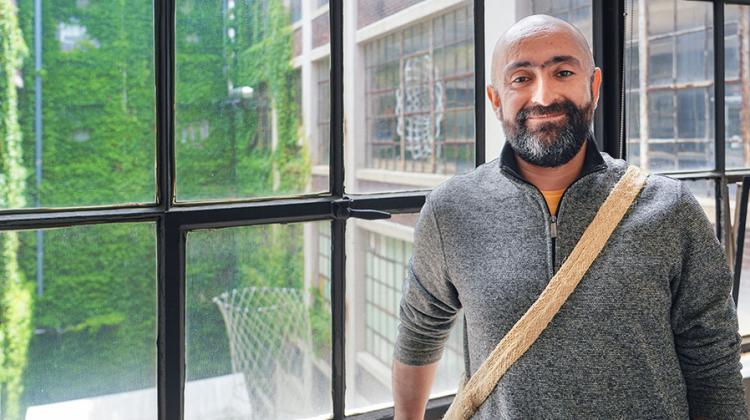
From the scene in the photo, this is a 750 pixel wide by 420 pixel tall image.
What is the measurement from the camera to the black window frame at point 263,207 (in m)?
1.14

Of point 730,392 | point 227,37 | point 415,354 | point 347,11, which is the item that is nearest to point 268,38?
point 227,37

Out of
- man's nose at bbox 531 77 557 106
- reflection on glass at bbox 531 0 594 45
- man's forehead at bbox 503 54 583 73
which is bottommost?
man's nose at bbox 531 77 557 106

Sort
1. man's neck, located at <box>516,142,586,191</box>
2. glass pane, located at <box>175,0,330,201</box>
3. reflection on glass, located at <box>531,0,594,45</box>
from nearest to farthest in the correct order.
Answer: man's neck, located at <box>516,142,586,191</box>, glass pane, located at <box>175,0,330,201</box>, reflection on glass, located at <box>531,0,594,45</box>

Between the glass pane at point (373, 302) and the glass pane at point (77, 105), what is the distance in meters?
0.45

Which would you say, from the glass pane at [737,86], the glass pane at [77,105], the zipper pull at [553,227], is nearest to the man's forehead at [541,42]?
the zipper pull at [553,227]

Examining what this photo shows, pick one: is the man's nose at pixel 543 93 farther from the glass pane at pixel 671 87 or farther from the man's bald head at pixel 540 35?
the glass pane at pixel 671 87

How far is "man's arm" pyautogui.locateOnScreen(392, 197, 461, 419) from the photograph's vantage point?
3.23ft

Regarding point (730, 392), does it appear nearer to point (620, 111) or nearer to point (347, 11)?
point (620, 111)

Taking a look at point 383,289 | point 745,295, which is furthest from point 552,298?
point 745,295

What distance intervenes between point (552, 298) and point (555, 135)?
0.76 ft

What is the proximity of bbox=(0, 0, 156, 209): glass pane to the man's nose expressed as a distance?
2.18 feet

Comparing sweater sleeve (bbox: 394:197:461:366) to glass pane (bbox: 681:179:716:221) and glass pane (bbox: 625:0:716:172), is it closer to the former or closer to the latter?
glass pane (bbox: 625:0:716:172)

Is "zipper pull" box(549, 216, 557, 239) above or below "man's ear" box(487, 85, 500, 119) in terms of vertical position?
below

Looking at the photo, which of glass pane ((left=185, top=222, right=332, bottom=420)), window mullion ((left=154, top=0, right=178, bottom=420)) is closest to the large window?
glass pane ((left=185, top=222, right=332, bottom=420))
